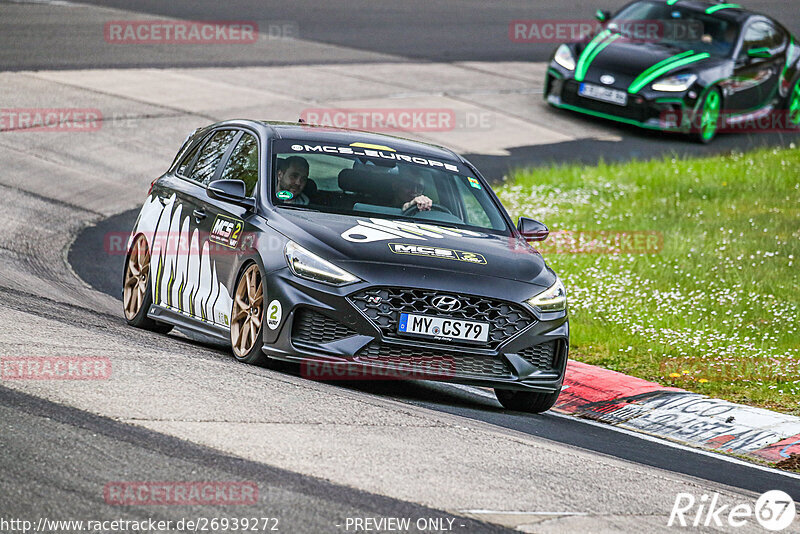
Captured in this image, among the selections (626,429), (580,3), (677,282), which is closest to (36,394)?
(626,429)

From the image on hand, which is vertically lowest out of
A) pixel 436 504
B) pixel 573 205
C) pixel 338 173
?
pixel 573 205

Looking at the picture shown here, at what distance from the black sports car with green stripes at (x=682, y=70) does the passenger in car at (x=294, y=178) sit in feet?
42.4

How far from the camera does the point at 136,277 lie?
10.0m

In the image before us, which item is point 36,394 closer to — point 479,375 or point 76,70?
point 479,375

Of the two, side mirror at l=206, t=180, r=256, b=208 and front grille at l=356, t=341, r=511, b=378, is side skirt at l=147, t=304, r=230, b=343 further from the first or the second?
front grille at l=356, t=341, r=511, b=378

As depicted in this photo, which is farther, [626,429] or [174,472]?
[626,429]

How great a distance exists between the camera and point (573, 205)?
649 inches

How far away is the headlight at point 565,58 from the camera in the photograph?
2148 centimetres

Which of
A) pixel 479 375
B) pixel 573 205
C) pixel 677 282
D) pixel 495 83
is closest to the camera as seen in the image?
pixel 479 375

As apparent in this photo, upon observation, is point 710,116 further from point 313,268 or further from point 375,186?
point 313,268

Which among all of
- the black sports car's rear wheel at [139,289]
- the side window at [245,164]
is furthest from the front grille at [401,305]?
the black sports car's rear wheel at [139,289]

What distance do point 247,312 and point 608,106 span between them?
14.2 metres

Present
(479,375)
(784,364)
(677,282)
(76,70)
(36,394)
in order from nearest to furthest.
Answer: (36,394) → (479,375) → (784,364) → (677,282) → (76,70)

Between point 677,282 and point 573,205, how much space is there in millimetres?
3967
